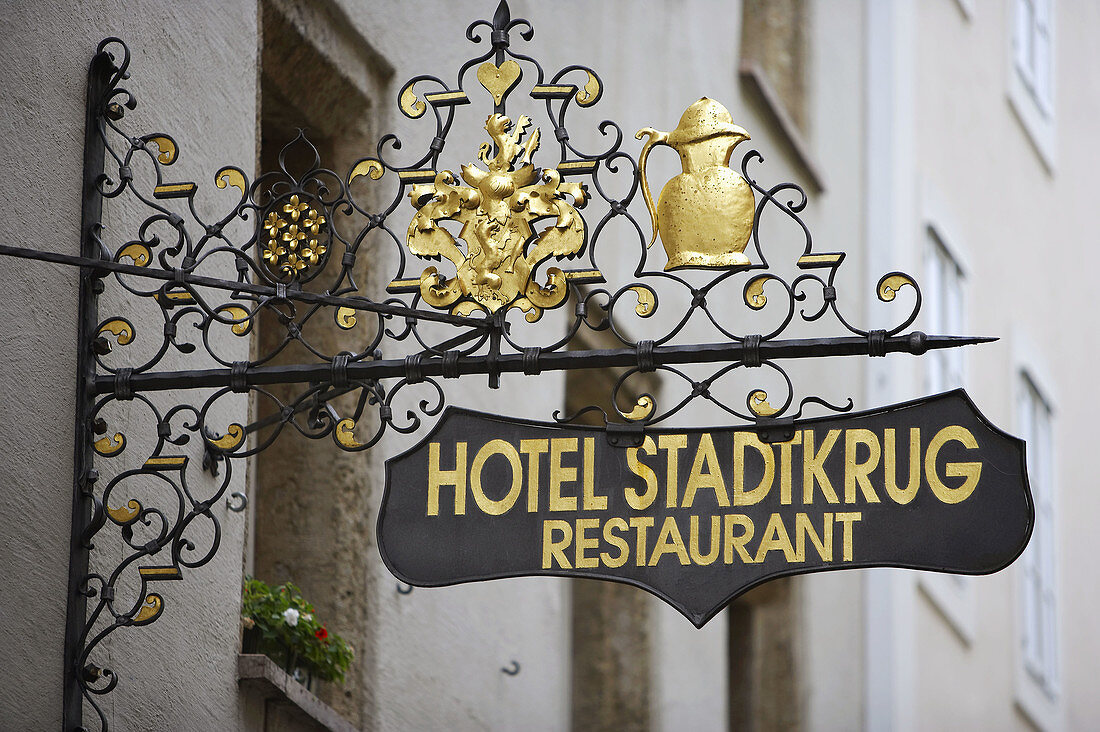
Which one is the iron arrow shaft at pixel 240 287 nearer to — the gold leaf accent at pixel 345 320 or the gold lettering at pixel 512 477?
the gold leaf accent at pixel 345 320

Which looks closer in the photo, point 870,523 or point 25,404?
point 870,523

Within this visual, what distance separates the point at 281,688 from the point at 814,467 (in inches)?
70.9

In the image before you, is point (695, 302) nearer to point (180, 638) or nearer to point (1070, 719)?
point (180, 638)

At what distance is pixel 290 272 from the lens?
14.3 feet

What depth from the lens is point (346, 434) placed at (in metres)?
4.18

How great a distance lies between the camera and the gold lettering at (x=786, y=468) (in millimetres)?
3971

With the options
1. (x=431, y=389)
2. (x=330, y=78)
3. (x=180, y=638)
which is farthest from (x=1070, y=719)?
(x=180, y=638)

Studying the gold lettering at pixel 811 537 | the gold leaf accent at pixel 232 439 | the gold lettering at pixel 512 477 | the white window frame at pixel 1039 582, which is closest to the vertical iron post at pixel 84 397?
the gold leaf accent at pixel 232 439

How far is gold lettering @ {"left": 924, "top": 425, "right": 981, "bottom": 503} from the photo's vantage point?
12.8 ft

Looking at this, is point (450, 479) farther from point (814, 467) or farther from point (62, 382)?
point (62, 382)

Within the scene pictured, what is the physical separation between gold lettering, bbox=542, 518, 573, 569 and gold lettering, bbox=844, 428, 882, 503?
59 centimetres

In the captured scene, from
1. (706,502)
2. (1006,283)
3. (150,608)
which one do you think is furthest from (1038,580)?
(150,608)

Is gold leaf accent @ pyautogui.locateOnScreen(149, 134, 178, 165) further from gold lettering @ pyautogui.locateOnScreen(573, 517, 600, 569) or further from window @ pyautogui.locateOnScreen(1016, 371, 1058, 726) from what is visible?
window @ pyautogui.locateOnScreen(1016, 371, 1058, 726)

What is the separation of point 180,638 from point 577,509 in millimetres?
1287
